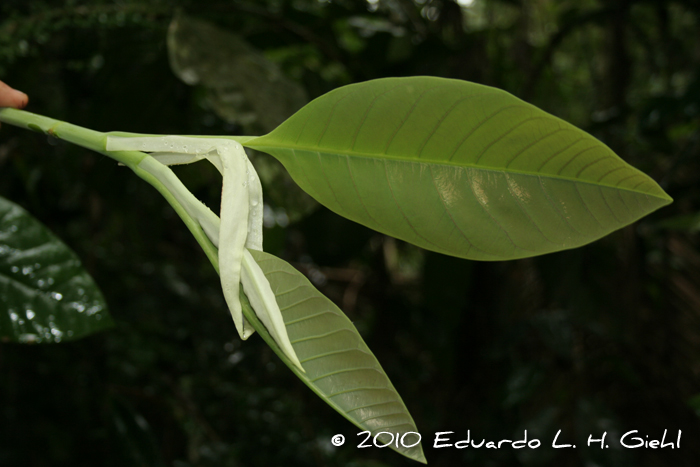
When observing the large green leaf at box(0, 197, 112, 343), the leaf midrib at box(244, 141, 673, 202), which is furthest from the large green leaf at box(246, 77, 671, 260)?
the large green leaf at box(0, 197, 112, 343)

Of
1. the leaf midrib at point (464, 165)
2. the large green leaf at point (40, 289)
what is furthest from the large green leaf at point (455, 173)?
the large green leaf at point (40, 289)

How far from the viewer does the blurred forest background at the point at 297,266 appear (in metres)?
0.74

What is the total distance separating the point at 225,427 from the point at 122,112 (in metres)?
0.64

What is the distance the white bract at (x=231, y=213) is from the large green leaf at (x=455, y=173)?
0.03 meters

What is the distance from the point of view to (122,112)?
0.81 metres

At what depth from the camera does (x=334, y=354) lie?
0.74 feet

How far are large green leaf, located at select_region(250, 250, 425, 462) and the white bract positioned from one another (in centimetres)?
1

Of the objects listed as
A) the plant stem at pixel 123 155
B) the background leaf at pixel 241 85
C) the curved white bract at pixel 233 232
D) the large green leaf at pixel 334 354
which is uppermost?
the background leaf at pixel 241 85

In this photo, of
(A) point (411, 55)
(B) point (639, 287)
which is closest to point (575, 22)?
(A) point (411, 55)

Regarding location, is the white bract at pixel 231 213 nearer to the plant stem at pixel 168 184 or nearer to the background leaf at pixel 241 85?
the plant stem at pixel 168 184

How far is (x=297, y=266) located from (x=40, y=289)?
71 centimetres

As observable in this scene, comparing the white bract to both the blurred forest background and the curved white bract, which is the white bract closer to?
the curved white bract

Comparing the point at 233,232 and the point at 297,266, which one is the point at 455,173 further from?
the point at 297,266

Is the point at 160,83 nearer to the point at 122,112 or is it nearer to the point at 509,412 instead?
the point at 122,112
